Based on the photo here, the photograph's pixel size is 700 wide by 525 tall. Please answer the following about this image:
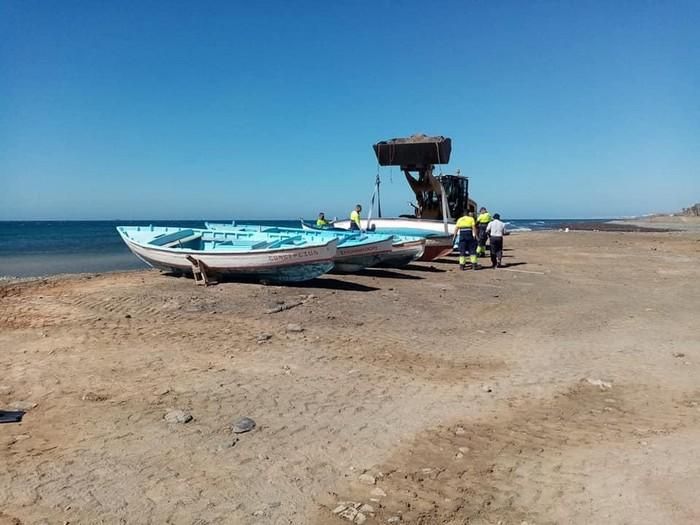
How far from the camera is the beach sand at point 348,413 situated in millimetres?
3668

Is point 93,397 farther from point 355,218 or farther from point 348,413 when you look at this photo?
point 355,218

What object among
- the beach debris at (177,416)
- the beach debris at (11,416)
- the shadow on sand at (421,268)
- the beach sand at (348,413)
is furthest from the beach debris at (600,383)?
the shadow on sand at (421,268)

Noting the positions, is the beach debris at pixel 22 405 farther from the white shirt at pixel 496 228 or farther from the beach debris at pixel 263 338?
the white shirt at pixel 496 228

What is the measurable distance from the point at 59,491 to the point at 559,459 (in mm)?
3848

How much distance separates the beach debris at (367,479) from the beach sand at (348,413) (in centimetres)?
2

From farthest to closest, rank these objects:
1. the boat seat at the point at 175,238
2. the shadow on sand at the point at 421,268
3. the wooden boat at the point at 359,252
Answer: the shadow on sand at the point at 421,268
the boat seat at the point at 175,238
the wooden boat at the point at 359,252

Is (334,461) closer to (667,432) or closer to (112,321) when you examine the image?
(667,432)

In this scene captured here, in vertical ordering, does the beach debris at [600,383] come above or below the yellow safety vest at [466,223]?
below

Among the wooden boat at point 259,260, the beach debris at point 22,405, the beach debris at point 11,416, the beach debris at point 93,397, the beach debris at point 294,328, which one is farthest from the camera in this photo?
the wooden boat at point 259,260

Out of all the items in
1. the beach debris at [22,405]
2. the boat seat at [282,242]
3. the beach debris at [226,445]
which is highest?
the boat seat at [282,242]

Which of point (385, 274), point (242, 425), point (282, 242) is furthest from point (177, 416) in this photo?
point (385, 274)

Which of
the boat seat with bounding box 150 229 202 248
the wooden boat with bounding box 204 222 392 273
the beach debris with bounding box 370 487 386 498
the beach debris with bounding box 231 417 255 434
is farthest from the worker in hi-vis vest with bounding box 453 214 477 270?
the beach debris with bounding box 370 487 386 498

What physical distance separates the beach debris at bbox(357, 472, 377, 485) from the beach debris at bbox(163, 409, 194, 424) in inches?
73.2

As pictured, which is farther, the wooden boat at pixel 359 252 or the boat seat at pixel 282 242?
the boat seat at pixel 282 242
